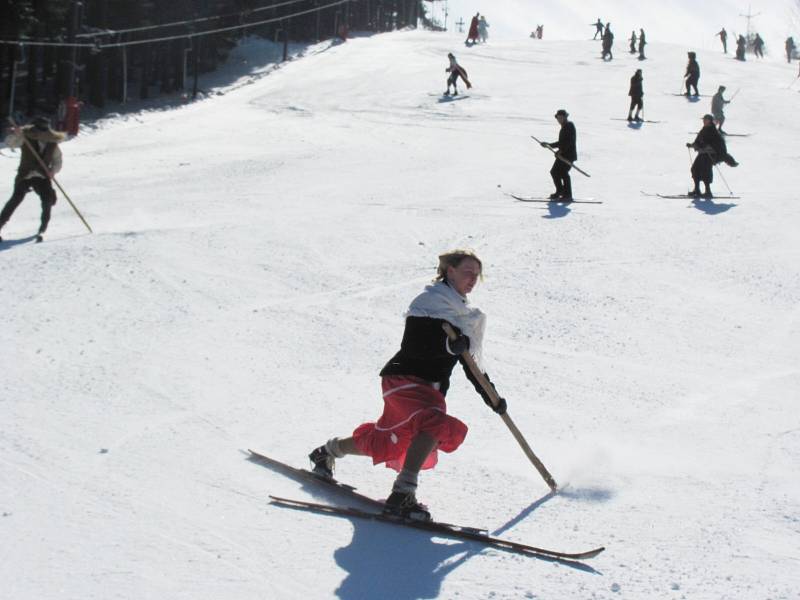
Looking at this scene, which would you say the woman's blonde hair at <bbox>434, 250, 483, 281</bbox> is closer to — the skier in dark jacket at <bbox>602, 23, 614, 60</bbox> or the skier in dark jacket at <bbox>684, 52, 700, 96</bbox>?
the skier in dark jacket at <bbox>684, 52, 700, 96</bbox>

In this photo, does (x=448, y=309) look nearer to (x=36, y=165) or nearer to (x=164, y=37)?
(x=36, y=165)

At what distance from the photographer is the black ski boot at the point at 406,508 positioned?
518 centimetres

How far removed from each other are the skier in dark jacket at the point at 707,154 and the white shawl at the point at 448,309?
1244 cm

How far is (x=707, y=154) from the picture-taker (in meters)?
16.9

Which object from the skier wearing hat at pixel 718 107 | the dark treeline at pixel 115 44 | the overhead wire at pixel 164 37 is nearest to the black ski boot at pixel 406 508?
the dark treeline at pixel 115 44

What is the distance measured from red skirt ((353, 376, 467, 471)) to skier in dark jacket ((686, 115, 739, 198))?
12.6 metres

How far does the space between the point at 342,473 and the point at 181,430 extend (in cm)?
114

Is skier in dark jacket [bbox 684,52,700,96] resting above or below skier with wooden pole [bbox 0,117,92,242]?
above

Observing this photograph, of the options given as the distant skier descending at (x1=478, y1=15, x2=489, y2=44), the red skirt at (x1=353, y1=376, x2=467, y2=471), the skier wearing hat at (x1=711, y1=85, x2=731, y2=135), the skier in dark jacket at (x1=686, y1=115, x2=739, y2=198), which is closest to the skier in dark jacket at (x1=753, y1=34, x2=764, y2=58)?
the distant skier descending at (x1=478, y1=15, x2=489, y2=44)

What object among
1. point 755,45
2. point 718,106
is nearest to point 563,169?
point 718,106

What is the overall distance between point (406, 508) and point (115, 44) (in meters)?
24.3

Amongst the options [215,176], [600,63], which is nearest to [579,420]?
[215,176]

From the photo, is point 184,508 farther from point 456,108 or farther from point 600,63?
point 600,63

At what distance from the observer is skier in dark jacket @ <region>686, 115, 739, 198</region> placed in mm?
16766
